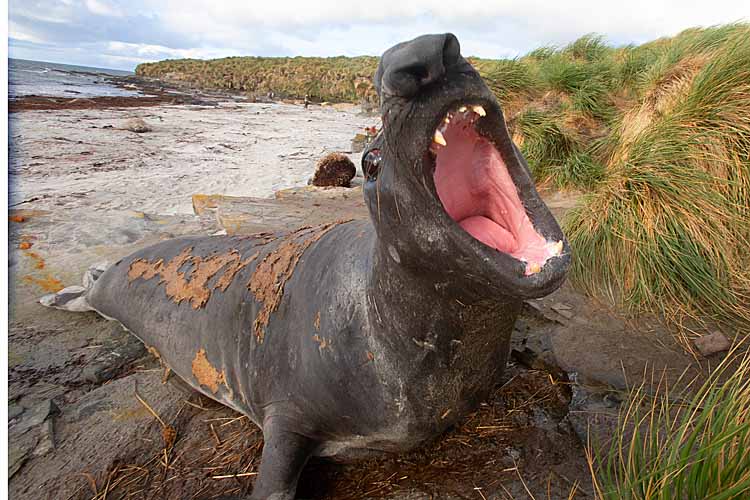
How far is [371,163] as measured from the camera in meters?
1.66

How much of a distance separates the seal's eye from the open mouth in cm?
20

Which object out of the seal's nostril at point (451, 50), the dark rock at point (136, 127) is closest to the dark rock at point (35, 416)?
the seal's nostril at point (451, 50)

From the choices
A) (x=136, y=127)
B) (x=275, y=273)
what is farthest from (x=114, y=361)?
(x=136, y=127)

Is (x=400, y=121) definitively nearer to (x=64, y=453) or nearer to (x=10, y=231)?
(x=64, y=453)

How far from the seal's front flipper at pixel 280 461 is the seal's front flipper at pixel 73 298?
256cm

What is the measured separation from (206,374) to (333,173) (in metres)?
6.26

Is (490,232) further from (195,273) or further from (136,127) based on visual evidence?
(136,127)

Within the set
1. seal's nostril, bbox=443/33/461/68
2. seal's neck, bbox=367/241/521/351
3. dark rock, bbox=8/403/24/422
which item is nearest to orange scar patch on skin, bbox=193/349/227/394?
dark rock, bbox=8/403/24/422

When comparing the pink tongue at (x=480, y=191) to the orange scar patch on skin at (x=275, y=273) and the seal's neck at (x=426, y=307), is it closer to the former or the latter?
the seal's neck at (x=426, y=307)

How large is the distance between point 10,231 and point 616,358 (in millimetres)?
6463

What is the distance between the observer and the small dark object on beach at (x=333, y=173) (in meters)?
8.73

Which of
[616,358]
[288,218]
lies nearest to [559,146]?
[288,218]

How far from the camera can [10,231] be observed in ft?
19.0

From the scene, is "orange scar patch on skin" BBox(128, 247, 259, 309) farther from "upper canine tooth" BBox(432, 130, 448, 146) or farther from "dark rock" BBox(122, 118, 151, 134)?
"dark rock" BBox(122, 118, 151, 134)
